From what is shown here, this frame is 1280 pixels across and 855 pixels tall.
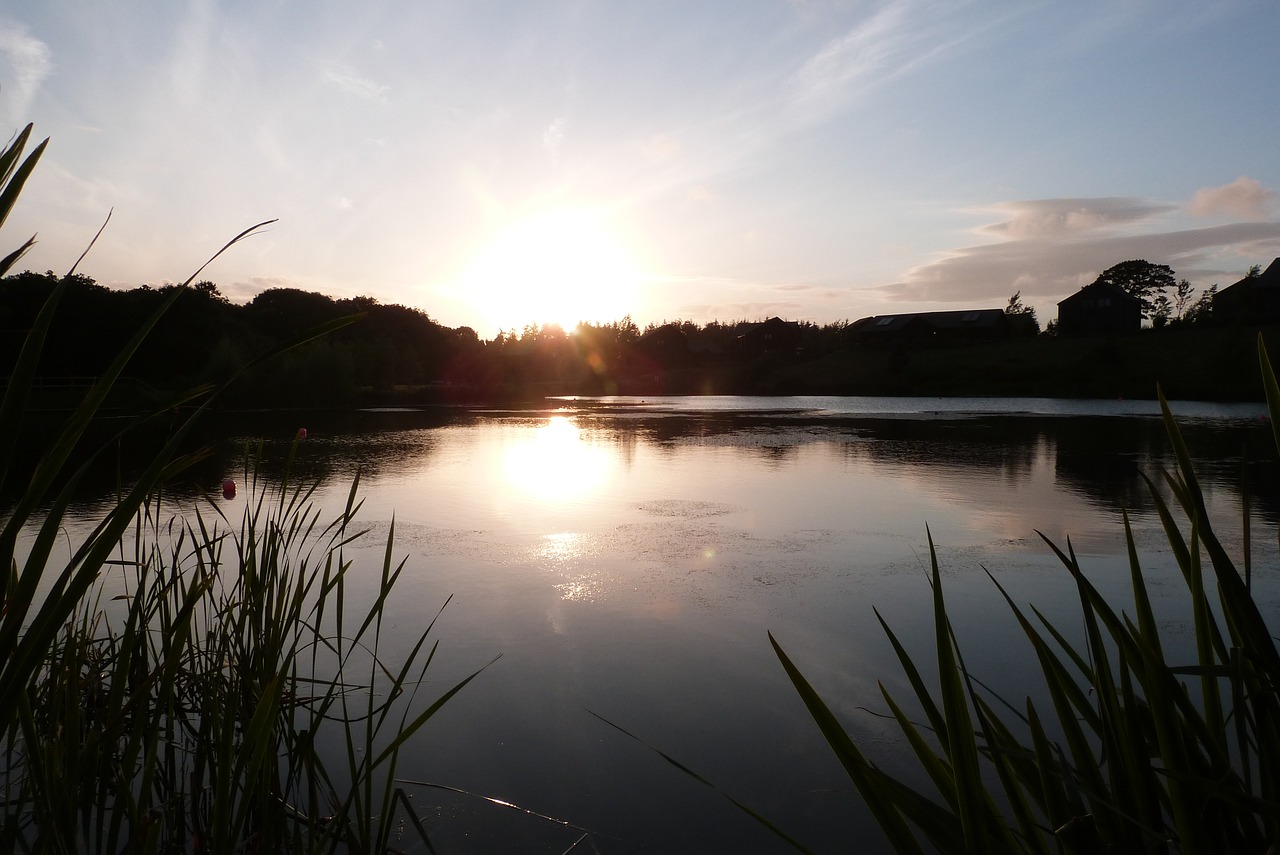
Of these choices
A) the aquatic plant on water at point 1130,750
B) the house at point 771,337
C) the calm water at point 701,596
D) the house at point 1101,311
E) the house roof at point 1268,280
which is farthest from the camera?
the house at point 771,337

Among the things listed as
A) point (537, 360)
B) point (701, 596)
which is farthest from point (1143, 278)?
point (701, 596)

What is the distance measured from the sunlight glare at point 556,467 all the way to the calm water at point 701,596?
11 cm

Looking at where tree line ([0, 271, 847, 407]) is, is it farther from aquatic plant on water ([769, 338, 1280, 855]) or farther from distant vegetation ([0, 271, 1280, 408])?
aquatic plant on water ([769, 338, 1280, 855])

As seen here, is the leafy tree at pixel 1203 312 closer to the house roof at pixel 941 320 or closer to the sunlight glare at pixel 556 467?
the house roof at pixel 941 320

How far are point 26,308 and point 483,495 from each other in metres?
Answer: 26.9

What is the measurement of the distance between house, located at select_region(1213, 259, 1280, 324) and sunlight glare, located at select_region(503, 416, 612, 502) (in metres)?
40.8

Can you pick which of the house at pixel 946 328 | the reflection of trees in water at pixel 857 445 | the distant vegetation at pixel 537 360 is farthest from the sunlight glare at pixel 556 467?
the house at pixel 946 328

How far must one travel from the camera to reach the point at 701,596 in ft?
18.3

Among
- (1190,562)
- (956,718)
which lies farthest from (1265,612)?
(956,718)

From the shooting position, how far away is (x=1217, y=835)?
1131 mm

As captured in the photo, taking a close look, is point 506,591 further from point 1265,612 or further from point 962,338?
point 962,338

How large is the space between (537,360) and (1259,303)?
54.3 metres

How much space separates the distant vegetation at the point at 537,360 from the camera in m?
31.3

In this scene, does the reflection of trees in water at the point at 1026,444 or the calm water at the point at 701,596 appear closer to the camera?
the calm water at the point at 701,596
